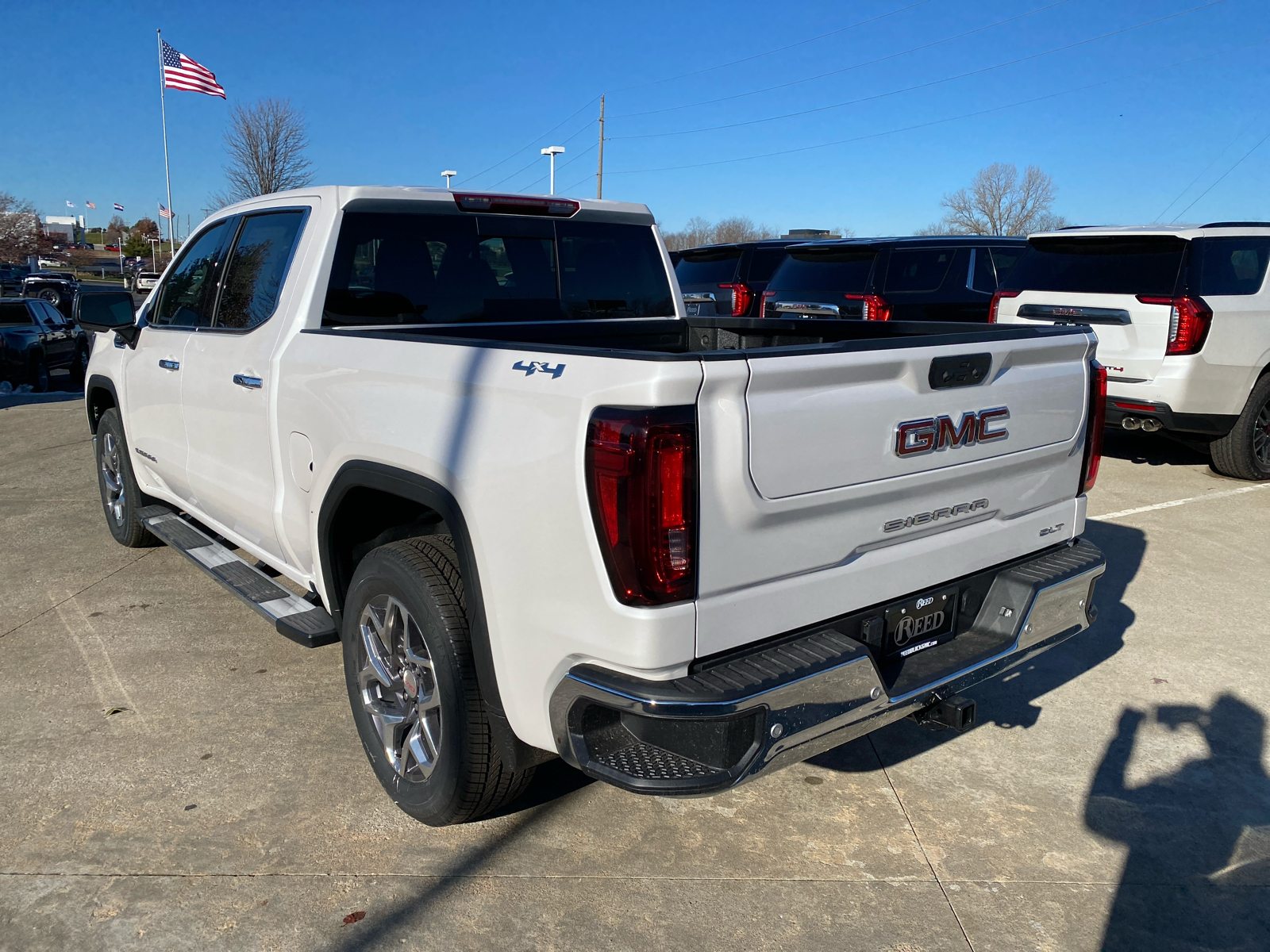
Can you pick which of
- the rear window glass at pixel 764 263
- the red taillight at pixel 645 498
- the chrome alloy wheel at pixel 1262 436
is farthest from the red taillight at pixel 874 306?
the red taillight at pixel 645 498

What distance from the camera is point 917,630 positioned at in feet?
9.61

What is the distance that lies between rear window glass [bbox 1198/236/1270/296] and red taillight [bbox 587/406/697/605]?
658 cm

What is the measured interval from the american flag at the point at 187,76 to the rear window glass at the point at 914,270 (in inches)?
953

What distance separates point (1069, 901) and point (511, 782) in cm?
Result: 161

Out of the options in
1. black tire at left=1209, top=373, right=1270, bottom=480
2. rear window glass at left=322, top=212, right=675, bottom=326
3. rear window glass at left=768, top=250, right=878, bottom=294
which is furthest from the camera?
rear window glass at left=768, top=250, right=878, bottom=294

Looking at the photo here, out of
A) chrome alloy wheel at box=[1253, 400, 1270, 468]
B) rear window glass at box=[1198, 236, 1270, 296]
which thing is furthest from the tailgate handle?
chrome alloy wheel at box=[1253, 400, 1270, 468]

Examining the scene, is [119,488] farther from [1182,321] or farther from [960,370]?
[1182,321]

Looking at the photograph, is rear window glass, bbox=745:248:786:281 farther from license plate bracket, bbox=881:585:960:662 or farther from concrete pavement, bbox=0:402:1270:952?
license plate bracket, bbox=881:585:960:662

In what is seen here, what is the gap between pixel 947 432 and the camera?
2.73m

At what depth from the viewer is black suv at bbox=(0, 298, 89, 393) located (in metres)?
16.0

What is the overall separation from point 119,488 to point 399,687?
373 cm

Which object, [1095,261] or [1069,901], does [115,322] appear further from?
[1095,261]

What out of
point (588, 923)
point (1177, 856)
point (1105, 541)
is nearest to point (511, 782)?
point (588, 923)

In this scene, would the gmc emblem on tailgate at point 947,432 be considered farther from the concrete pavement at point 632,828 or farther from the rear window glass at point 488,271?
the rear window glass at point 488,271
